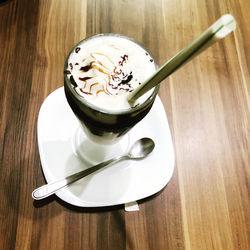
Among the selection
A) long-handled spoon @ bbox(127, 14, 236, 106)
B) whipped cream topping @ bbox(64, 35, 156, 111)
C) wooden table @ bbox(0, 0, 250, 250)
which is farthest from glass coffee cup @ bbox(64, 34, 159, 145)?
wooden table @ bbox(0, 0, 250, 250)

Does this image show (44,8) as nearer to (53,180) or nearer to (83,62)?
(83,62)

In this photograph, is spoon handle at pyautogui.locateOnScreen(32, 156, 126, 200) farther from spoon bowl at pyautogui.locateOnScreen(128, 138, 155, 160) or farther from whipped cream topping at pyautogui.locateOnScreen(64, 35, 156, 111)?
whipped cream topping at pyautogui.locateOnScreen(64, 35, 156, 111)

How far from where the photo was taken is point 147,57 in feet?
1.90

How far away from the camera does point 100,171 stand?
2.30ft

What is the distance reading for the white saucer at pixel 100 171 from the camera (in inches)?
26.4

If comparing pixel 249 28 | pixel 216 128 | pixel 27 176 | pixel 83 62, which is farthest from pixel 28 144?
pixel 249 28

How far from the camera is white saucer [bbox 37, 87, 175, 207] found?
26.4 inches

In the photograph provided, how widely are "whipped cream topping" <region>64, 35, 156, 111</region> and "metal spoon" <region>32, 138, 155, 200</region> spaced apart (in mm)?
243

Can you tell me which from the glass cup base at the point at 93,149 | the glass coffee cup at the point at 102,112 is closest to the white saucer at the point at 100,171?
the glass cup base at the point at 93,149

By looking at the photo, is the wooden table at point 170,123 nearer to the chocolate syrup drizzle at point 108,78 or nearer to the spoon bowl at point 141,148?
the spoon bowl at point 141,148

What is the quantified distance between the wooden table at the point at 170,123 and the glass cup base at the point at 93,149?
11cm

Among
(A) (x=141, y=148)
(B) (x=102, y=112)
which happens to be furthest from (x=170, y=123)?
(B) (x=102, y=112)

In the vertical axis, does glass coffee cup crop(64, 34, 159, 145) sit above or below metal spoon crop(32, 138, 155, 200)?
above

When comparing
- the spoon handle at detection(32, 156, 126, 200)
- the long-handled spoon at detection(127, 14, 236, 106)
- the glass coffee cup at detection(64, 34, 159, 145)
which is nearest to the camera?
the long-handled spoon at detection(127, 14, 236, 106)
